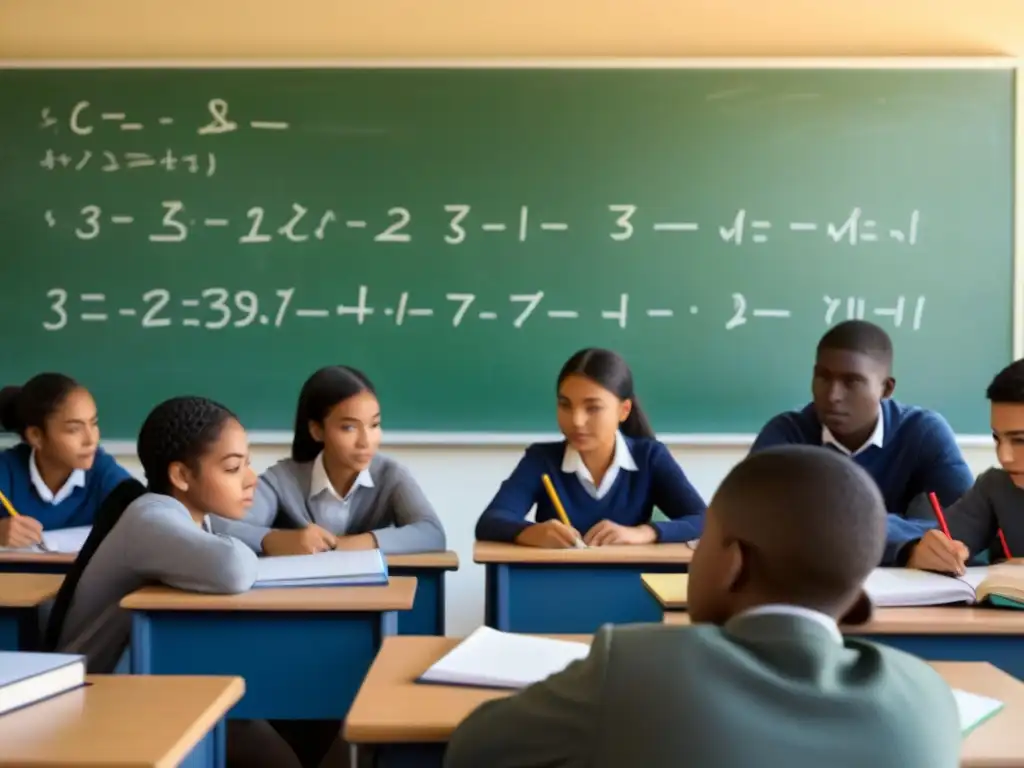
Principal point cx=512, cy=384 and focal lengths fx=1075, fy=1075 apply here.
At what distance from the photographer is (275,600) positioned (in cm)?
201

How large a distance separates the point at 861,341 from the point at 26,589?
228 centimetres

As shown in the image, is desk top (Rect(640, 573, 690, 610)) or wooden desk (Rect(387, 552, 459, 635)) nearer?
desk top (Rect(640, 573, 690, 610))

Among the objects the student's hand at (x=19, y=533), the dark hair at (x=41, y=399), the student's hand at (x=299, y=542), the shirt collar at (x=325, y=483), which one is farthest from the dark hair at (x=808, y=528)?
the dark hair at (x=41, y=399)

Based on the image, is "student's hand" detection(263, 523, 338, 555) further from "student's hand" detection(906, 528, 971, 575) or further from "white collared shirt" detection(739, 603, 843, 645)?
"white collared shirt" detection(739, 603, 843, 645)

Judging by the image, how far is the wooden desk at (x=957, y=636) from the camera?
6.04ft

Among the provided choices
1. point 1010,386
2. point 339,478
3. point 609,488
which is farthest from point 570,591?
point 1010,386

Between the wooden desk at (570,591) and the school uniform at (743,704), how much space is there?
59.9 inches

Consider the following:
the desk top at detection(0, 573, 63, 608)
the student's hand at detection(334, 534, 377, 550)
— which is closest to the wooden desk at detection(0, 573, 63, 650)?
the desk top at detection(0, 573, 63, 608)

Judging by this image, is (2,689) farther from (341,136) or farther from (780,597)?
(341,136)

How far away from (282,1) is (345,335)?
4.12 feet

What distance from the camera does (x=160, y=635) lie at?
6.61ft

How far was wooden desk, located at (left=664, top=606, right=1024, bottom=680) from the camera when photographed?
6.04 ft

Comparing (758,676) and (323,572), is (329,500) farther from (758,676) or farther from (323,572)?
(758,676)

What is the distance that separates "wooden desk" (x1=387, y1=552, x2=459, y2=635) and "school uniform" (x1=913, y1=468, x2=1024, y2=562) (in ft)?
4.02
